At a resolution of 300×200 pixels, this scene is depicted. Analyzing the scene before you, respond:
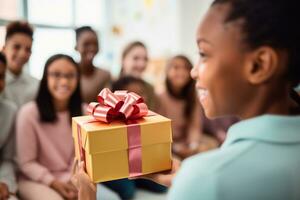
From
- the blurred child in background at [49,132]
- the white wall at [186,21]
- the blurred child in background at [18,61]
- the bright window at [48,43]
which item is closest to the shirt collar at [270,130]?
the blurred child in background at [49,132]

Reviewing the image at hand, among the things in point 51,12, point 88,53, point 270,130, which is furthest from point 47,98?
point 51,12

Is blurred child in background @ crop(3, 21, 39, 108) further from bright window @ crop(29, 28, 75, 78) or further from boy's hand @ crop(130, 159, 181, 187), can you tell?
boy's hand @ crop(130, 159, 181, 187)

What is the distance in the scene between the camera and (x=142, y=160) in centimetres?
55

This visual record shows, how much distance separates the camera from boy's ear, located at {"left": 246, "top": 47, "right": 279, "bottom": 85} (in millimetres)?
325

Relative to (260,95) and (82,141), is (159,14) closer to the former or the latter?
(82,141)

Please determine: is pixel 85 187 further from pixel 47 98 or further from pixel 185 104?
pixel 185 104

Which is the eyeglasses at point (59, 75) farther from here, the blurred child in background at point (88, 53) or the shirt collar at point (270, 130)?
the shirt collar at point (270, 130)

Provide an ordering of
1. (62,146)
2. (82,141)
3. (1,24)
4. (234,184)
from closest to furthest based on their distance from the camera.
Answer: (234,184), (82,141), (62,146), (1,24)

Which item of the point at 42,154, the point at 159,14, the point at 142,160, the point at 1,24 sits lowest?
the point at 42,154

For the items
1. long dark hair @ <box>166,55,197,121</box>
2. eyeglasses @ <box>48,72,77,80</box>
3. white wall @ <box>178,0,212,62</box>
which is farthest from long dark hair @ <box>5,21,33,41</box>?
white wall @ <box>178,0,212,62</box>

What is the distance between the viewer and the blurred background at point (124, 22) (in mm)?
2146

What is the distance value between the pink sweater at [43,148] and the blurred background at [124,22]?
0.98 m

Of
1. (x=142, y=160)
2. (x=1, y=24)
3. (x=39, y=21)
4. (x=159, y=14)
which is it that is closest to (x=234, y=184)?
(x=142, y=160)

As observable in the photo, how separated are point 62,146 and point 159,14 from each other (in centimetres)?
178
